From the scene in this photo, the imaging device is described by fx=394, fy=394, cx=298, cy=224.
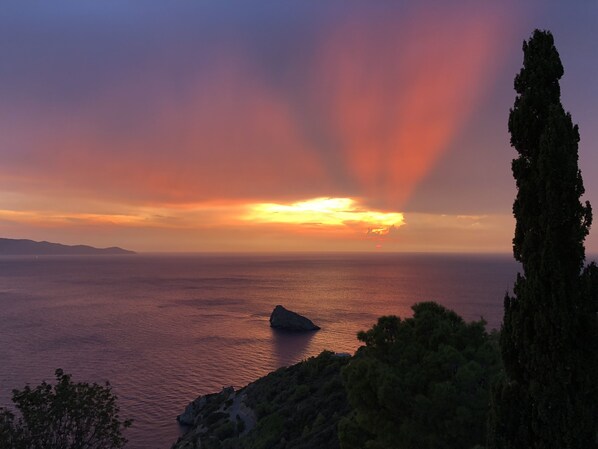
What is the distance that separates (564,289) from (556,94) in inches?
249

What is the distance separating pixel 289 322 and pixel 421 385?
8885cm

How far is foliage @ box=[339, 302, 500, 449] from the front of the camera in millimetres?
16594

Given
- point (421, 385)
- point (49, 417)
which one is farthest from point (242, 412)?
point (421, 385)

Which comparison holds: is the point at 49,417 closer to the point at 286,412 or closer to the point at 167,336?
the point at 286,412

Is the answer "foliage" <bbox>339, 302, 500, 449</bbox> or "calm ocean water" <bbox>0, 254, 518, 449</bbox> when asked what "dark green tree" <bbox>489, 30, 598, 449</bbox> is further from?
"calm ocean water" <bbox>0, 254, 518, 449</bbox>

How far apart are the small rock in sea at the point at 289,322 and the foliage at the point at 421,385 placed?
281 feet

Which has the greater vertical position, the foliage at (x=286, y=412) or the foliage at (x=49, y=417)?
the foliage at (x=49, y=417)

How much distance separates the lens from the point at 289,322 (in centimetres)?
10444

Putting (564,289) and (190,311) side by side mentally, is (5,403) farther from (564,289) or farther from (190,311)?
(190,311)

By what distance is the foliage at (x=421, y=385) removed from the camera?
16.6 metres

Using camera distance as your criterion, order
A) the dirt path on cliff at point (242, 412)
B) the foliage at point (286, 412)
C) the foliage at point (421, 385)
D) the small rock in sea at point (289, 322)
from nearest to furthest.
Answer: the foliage at point (421, 385)
the foliage at point (286, 412)
the dirt path on cliff at point (242, 412)
the small rock in sea at point (289, 322)

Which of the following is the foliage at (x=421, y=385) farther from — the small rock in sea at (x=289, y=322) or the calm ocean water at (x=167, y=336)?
the small rock in sea at (x=289, y=322)

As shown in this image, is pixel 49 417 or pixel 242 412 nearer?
pixel 49 417

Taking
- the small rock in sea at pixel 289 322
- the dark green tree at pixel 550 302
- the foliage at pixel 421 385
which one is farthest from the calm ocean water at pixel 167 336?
the dark green tree at pixel 550 302
